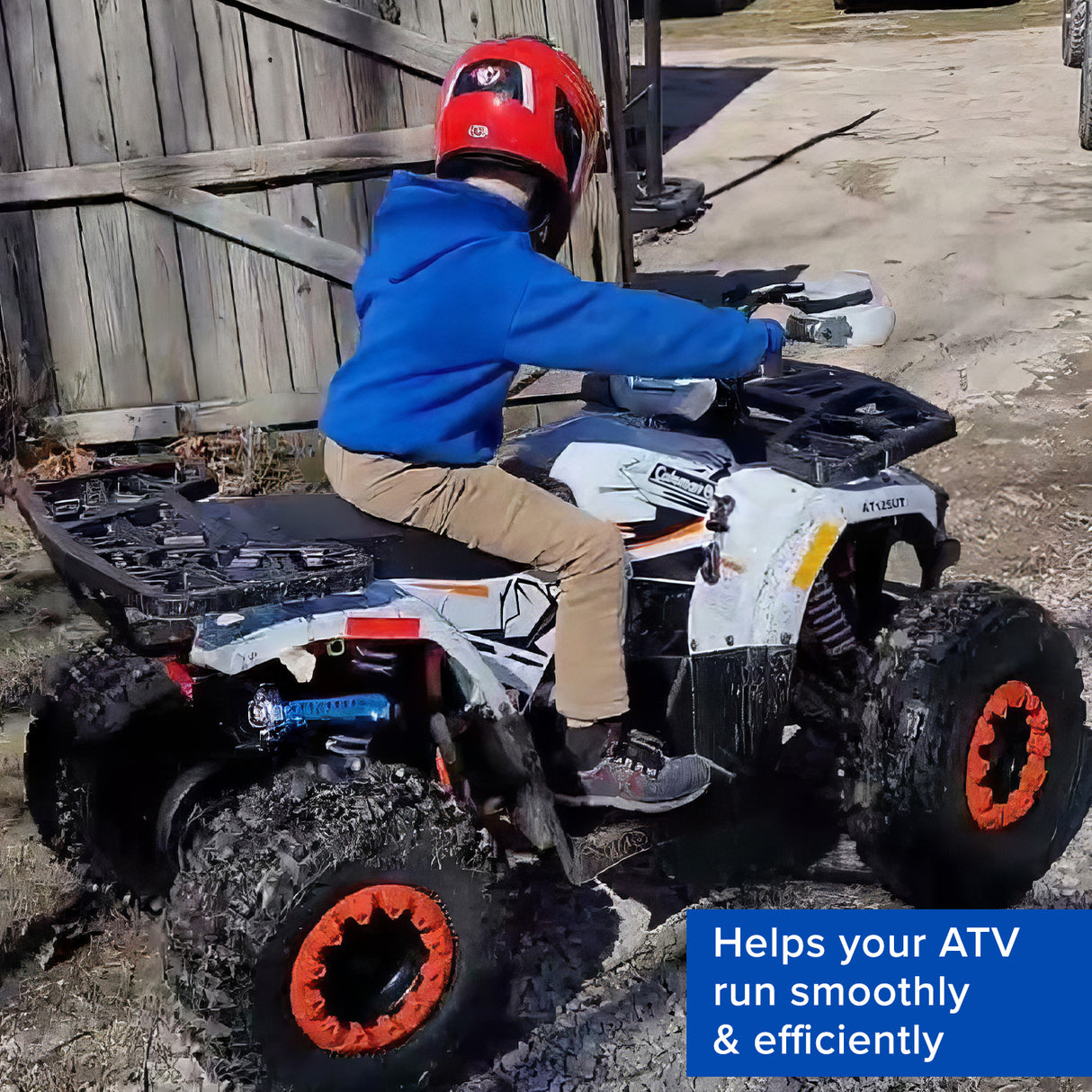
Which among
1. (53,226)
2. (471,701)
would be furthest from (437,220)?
(53,226)

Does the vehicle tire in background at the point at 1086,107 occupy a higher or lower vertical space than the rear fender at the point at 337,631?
higher

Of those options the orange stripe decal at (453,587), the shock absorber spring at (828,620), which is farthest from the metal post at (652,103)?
the orange stripe decal at (453,587)

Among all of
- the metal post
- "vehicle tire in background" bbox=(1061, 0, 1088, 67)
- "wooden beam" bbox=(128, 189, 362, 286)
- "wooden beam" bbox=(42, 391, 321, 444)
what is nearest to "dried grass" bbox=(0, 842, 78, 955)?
"wooden beam" bbox=(42, 391, 321, 444)

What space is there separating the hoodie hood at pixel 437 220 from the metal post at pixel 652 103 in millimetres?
6191

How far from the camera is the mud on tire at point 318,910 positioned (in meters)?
2.56

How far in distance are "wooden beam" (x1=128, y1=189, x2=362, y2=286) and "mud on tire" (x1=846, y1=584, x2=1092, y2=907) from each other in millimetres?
3275

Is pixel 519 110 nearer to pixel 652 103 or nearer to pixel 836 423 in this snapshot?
pixel 836 423

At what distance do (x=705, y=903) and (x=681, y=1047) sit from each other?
0.45 meters

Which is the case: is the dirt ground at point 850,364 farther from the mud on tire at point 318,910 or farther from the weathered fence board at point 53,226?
the weathered fence board at point 53,226

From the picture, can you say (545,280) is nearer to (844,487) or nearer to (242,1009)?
(844,487)

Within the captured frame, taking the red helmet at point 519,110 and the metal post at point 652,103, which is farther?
the metal post at point 652,103

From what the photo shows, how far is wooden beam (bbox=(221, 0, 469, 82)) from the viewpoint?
17.7 ft

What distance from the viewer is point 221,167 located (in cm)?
556

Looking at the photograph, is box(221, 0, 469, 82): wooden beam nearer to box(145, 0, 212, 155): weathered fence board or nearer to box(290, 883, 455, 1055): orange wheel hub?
box(145, 0, 212, 155): weathered fence board
